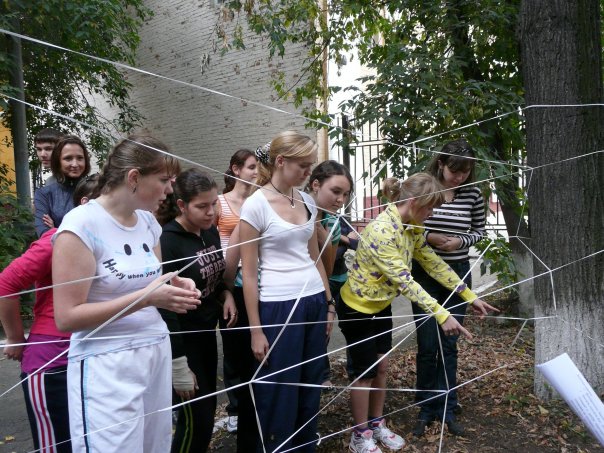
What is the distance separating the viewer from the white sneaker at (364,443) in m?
2.91

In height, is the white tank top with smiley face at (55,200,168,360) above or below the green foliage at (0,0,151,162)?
below

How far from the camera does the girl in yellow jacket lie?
2.75m

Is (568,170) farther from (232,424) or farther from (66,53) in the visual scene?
(66,53)

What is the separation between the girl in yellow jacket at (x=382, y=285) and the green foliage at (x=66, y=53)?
3299 mm

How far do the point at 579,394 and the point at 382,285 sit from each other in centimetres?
104

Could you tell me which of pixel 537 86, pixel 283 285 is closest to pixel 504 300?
pixel 537 86

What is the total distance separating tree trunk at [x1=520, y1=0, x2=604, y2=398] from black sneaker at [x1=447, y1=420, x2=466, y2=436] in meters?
0.74

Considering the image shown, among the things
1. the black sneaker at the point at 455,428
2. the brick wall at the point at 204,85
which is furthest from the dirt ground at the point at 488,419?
the brick wall at the point at 204,85

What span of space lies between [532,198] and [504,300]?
2.97 meters

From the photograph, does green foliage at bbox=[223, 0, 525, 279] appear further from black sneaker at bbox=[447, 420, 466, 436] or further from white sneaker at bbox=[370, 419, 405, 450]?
white sneaker at bbox=[370, 419, 405, 450]

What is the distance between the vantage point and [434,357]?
3281mm

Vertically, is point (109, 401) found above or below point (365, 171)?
below

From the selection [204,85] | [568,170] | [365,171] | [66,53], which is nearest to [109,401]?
[568,170]

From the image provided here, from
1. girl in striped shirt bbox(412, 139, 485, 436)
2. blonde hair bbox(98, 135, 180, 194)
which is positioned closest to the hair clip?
blonde hair bbox(98, 135, 180, 194)
